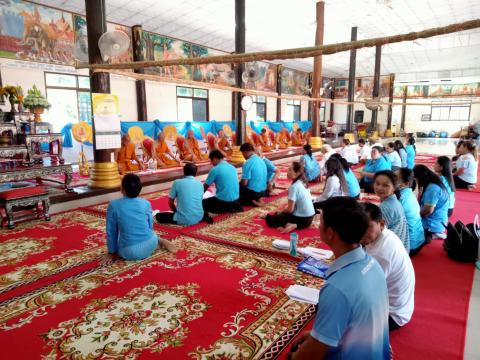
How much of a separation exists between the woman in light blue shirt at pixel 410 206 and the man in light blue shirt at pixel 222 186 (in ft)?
7.47

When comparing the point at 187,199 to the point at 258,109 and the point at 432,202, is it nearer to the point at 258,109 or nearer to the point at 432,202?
the point at 432,202

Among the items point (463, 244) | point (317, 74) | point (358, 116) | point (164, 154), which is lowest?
point (463, 244)

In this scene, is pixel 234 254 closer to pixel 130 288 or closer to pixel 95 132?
pixel 130 288

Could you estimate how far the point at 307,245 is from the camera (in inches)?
147

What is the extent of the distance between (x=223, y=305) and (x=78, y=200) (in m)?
3.74

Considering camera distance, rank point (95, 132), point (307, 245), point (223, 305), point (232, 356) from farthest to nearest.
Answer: point (95, 132) < point (307, 245) < point (223, 305) < point (232, 356)

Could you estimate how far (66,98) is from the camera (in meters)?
9.55

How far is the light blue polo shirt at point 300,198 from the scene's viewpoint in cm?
403

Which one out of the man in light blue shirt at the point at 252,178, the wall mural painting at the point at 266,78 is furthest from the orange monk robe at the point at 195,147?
the wall mural painting at the point at 266,78

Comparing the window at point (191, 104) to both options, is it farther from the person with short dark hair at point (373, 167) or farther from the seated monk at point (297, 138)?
the person with short dark hair at point (373, 167)

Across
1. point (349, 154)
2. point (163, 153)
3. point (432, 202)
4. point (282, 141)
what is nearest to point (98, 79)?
point (163, 153)

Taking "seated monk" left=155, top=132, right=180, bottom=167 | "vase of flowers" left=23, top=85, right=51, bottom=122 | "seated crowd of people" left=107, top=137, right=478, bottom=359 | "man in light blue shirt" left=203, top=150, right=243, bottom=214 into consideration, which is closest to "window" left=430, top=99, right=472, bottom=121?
"seated crowd of people" left=107, top=137, right=478, bottom=359

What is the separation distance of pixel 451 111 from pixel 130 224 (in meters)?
28.3

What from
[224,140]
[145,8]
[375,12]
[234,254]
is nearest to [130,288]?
[234,254]
